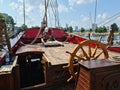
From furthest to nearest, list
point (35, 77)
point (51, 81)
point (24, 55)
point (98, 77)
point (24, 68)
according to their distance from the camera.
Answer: point (24, 68)
point (35, 77)
point (24, 55)
point (51, 81)
point (98, 77)

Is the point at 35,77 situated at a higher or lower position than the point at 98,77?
lower

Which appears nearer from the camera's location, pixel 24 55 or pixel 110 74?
pixel 110 74

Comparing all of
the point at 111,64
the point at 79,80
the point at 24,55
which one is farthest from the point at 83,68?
the point at 24,55

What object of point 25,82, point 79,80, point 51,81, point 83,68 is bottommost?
point 25,82

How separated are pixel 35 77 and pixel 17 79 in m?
1.67

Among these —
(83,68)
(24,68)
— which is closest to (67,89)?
(83,68)

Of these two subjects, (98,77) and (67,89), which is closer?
(98,77)

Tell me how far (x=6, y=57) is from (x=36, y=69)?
1.62 m

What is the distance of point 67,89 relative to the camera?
2977 millimetres

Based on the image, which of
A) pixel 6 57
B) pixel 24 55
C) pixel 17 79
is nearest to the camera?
pixel 17 79

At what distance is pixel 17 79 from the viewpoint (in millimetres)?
2637

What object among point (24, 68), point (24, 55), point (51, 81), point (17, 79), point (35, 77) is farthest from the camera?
point (24, 68)

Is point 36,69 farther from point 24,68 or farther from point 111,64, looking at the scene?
point 111,64

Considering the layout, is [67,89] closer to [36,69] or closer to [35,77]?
[35,77]
